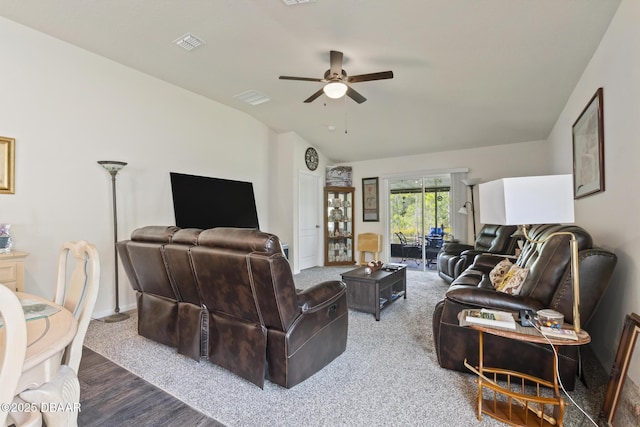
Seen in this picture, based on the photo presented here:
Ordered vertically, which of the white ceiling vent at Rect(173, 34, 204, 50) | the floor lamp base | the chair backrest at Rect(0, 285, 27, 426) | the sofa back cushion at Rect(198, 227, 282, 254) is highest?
the white ceiling vent at Rect(173, 34, 204, 50)

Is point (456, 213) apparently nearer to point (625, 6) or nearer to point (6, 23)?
point (625, 6)

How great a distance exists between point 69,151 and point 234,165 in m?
2.36

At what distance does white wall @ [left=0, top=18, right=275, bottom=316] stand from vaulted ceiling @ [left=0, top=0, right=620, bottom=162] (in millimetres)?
233

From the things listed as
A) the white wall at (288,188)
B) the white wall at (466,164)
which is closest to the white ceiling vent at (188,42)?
the white wall at (288,188)

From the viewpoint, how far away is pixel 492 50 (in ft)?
9.63

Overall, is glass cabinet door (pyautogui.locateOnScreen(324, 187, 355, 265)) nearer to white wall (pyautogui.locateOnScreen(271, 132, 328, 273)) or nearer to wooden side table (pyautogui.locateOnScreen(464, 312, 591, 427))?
white wall (pyautogui.locateOnScreen(271, 132, 328, 273))

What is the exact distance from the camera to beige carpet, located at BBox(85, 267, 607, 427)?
5.72ft

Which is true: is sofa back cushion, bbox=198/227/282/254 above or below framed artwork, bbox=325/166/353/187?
below

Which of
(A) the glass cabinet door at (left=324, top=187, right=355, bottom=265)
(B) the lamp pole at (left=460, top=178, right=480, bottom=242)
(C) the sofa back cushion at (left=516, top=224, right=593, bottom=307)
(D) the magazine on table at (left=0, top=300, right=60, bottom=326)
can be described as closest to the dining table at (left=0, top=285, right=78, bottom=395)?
(D) the magazine on table at (left=0, top=300, right=60, bottom=326)

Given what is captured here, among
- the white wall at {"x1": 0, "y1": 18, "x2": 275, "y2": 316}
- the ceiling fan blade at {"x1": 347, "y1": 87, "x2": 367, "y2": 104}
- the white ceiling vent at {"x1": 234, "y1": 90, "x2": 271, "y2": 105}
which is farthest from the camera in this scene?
the white ceiling vent at {"x1": 234, "y1": 90, "x2": 271, "y2": 105}

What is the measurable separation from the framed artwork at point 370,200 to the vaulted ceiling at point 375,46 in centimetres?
216

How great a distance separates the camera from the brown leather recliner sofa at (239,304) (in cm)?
185

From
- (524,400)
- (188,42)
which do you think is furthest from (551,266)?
(188,42)

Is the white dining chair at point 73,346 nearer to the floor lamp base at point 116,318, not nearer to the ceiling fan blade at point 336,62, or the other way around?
the floor lamp base at point 116,318
